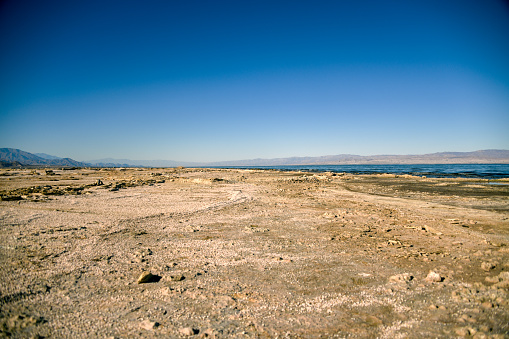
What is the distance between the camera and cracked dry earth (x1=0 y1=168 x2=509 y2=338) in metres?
3.22

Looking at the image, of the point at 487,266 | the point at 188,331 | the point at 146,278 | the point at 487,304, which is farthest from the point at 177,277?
the point at 487,266

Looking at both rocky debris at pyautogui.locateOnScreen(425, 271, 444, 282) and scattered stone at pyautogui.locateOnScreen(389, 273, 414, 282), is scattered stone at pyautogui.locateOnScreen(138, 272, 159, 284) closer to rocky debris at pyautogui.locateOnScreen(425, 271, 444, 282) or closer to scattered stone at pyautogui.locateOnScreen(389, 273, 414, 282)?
scattered stone at pyautogui.locateOnScreen(389, 273, 414, 282)

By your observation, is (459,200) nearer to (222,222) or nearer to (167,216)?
(222,222)

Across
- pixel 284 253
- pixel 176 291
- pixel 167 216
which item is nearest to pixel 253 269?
pixel 284 253

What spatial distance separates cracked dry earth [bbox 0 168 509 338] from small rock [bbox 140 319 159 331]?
2 cm

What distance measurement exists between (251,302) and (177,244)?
3.30 meters

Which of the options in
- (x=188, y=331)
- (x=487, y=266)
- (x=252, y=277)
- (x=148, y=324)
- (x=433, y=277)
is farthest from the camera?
(x=487, y=266)

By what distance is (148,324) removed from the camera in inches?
125

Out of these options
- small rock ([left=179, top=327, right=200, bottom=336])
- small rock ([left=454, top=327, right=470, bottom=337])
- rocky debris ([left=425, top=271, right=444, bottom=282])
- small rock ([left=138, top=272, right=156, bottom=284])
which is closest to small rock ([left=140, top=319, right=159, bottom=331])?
small rock ([left=179, top=327, right=200, bottom=336])

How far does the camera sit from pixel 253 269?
5020mm

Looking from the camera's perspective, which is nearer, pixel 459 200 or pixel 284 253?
pixel 284 253

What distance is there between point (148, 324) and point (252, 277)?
1990mm

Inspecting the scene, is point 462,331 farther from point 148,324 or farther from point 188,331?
point 148,324

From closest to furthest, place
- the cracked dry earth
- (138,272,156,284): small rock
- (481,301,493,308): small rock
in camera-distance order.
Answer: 1. the cracked dry earth
2. (481,301,493,308): small rock
3. (138,272,156,284): small rock
